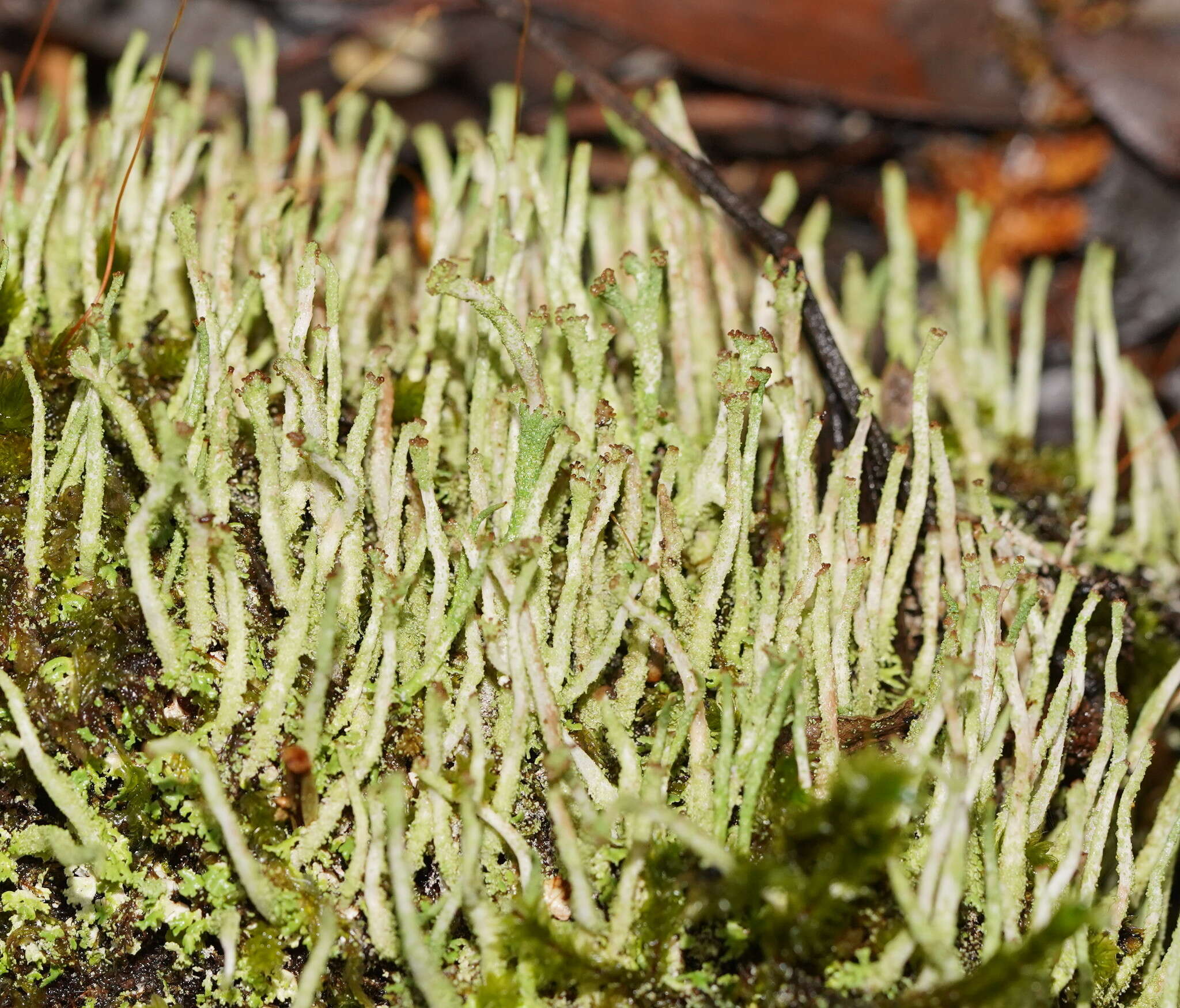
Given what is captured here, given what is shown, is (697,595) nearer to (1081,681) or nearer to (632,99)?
(1081,681)

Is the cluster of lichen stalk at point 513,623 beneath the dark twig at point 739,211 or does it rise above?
beneath

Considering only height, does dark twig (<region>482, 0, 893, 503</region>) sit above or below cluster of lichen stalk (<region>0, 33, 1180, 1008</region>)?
above

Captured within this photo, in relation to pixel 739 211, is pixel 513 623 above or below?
below

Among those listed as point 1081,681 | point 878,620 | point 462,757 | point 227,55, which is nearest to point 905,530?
point 878,620

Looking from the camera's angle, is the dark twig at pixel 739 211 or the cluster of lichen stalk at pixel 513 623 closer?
the cluster of lichen stalk at pixel 513 623
